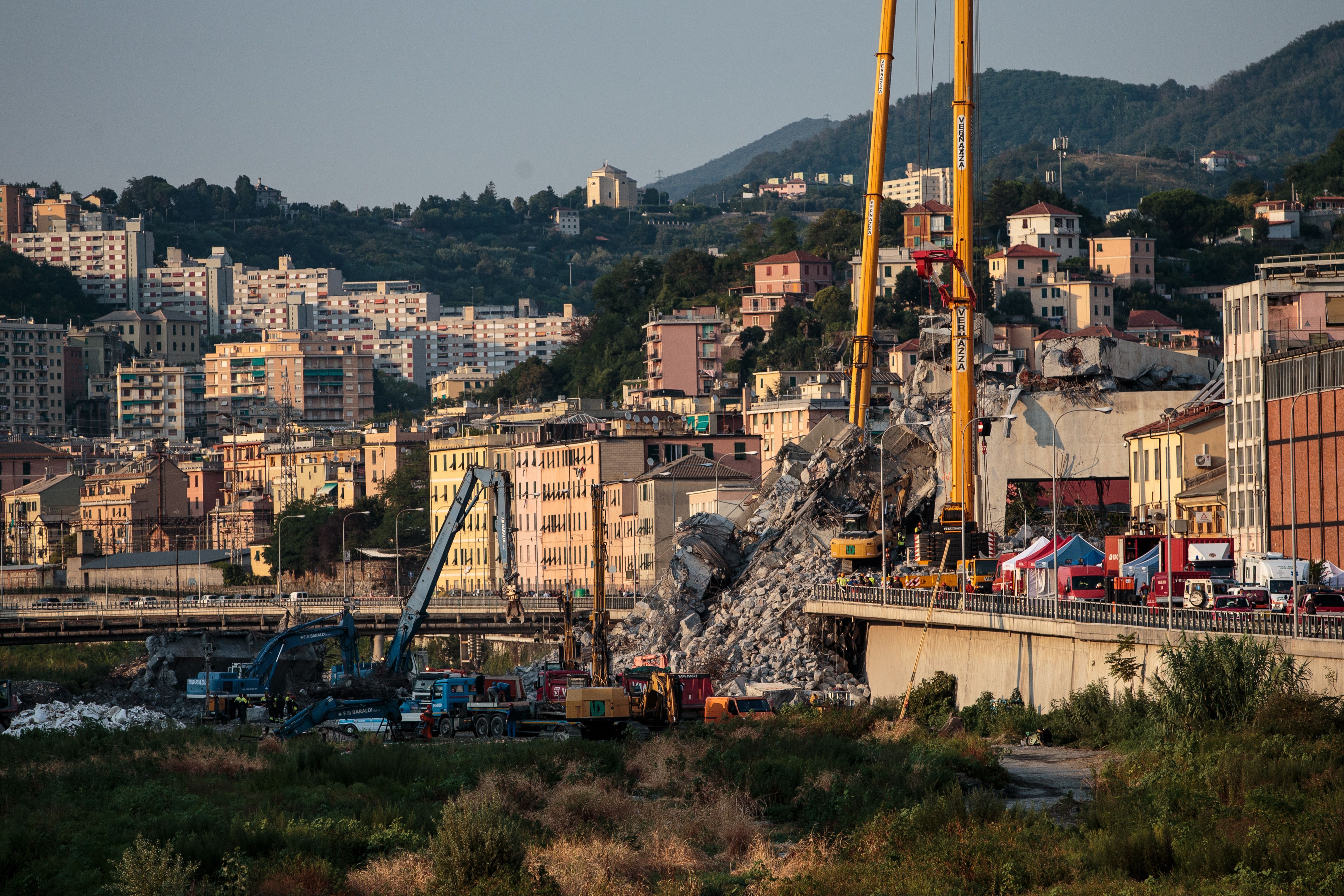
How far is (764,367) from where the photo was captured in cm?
17062

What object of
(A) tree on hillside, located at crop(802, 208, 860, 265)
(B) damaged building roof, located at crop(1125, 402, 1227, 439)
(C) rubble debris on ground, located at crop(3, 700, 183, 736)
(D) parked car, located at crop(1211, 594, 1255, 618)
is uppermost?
(A) tree on hillside, located at crop(802, 208, 860, 265)

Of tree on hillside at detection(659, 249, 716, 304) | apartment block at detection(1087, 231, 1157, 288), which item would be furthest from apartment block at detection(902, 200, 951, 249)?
tree on hillside at detection(659, 249, 716, 304)

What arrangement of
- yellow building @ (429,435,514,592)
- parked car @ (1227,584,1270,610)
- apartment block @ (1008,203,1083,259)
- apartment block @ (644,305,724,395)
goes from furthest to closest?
apartment block @ (1008,203,1083,259), apartment block @ (644,305,724,395), yellow building @ (429,435,514,592), parked car @ (1227,584,1270,610)

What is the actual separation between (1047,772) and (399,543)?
4406 inches

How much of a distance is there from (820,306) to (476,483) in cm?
10127

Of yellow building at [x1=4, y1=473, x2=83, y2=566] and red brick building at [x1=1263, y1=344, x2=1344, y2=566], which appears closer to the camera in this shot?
red brick building at [x1=1263, y1=344, x2=1344, y2=566]

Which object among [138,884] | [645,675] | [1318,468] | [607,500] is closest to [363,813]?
[138,884]

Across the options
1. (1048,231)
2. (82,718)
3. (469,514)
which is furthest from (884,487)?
(1048,231)

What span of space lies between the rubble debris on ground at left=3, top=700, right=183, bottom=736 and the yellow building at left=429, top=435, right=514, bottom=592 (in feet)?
168

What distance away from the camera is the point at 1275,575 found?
4612 cm

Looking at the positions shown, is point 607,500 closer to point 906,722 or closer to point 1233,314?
point 1233,314

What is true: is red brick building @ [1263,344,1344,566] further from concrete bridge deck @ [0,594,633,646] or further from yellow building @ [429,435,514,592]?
yellow building @ [429,435,514,592]

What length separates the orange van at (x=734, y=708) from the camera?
183 ft

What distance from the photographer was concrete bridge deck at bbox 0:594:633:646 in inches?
3804
